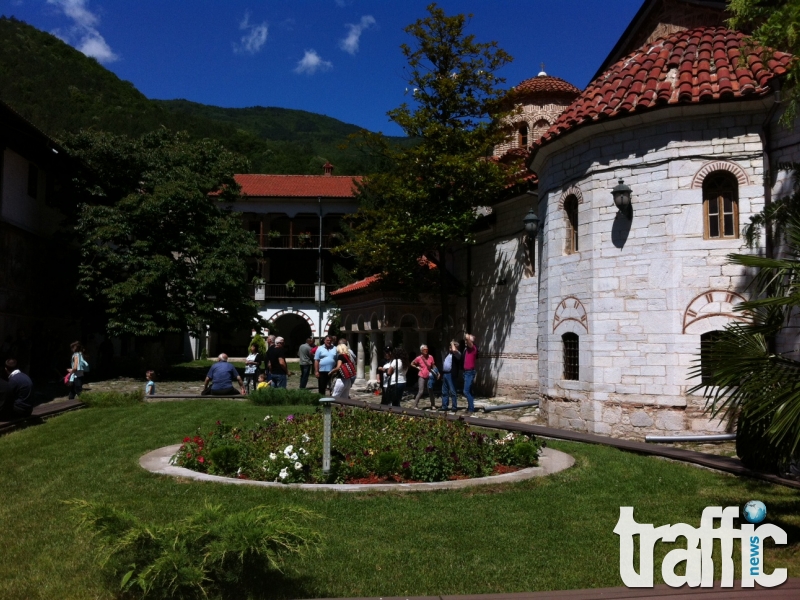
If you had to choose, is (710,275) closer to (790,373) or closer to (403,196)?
(790,373)

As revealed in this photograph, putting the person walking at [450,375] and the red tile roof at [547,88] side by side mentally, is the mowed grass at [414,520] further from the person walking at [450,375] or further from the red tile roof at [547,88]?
the red tile roof at [547,88]

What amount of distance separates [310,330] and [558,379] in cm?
3418

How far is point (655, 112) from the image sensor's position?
12102 mm

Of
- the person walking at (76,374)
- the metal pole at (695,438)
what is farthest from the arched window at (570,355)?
the person walking at (76,374)

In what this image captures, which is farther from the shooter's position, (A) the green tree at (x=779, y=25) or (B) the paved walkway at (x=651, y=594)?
(A) the green tree at (x=779, y=25)

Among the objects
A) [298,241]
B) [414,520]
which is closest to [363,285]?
[414,520]

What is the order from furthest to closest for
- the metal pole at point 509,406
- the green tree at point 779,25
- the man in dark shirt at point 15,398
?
the metal pole at point 509,406
the man in dark shirt at point 15,398
the green tree at point 779,25

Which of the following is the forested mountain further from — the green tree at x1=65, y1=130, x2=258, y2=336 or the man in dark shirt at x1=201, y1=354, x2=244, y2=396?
the man in dark shirt at x1=201, y1=354, x2=244, y2=396

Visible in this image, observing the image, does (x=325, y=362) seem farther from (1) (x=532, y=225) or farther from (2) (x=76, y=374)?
(2) (x=76, y=374)

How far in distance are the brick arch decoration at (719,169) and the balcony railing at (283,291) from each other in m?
34.8

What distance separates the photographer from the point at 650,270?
12.2 meters

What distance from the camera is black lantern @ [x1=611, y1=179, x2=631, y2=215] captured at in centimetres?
1218

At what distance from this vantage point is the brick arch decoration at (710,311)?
11719 mm

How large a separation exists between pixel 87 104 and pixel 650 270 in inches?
2481
